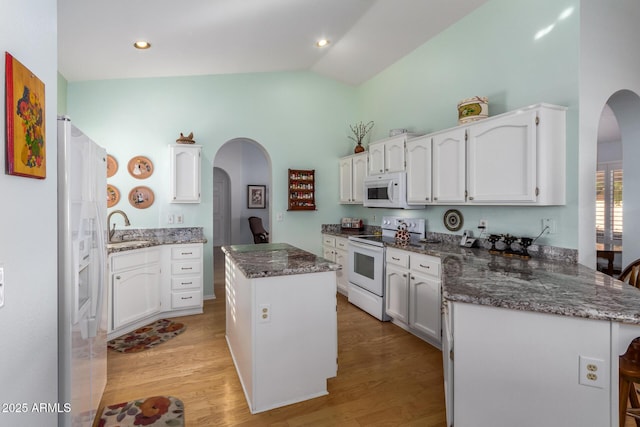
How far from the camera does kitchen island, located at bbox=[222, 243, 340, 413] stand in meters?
2.13

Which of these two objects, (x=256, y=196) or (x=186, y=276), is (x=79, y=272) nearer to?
(x=186, y=276)

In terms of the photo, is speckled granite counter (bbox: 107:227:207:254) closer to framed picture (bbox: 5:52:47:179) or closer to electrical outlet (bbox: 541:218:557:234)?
framed picture (bbox: 5:52:47:179)

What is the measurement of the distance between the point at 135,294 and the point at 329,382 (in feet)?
7.50

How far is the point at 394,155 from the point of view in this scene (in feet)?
13.1

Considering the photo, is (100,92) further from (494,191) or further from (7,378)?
(494,191)

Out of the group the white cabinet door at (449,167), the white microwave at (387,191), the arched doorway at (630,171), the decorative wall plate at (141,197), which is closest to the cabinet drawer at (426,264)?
the white cabinet door at (449,167)

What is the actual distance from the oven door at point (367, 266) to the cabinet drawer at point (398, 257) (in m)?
0.11

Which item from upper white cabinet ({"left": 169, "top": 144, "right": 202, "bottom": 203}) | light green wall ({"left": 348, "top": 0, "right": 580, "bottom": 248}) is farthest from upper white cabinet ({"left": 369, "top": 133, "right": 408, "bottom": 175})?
upper white cabinet ({"left": 169, "top": 144, "right": 202, "bottom": 203})

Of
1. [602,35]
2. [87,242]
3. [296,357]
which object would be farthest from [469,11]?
[87,242]

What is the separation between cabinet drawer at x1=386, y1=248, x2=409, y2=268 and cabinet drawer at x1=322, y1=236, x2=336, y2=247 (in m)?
1.37

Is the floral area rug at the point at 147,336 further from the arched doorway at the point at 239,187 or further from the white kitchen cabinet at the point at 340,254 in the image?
the arched doorway at the point at 239,187

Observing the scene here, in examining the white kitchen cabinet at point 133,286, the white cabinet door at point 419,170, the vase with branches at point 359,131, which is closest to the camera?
the white kitchen cabinet at point 133,286

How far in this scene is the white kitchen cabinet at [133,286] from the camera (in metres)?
3.26

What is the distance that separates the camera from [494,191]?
272 centimetres
